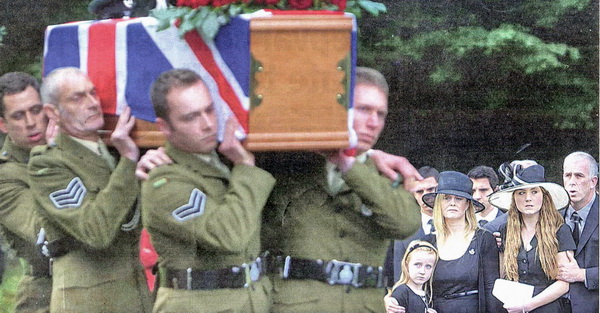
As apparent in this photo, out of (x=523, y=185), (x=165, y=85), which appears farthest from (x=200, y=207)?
(x=523, y=185)

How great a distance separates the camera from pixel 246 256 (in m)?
4.22

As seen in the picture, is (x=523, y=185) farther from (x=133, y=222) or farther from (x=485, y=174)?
(x=133, y=222)

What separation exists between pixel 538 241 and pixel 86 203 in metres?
1.99

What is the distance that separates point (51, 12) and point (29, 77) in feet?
0.98

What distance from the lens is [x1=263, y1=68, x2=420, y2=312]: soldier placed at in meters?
4.30

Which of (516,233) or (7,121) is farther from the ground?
(7,121)

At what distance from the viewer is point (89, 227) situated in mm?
4312

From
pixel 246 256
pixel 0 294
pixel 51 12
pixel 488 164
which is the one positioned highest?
pixel 51 12

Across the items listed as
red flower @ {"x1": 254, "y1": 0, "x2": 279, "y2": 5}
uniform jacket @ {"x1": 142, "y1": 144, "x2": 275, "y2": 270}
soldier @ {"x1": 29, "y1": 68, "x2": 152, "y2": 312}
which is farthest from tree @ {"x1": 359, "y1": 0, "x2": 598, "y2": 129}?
soldier @ {"x1": 29, "y1": 68, "x2": 152, "y2": 312}

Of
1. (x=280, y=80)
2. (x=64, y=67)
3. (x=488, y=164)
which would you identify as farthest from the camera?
(x=488, y=164)

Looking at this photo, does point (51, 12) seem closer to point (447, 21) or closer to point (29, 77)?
point (29, 77)

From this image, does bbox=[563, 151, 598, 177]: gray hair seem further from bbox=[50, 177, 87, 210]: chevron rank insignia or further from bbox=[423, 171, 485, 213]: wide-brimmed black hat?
bbox=[50, 177, 87, 210]: chevron rank insignia

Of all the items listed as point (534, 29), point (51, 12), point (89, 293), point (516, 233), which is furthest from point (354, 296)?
point (51, 12)

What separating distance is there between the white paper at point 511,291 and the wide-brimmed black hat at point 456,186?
0.35 m
